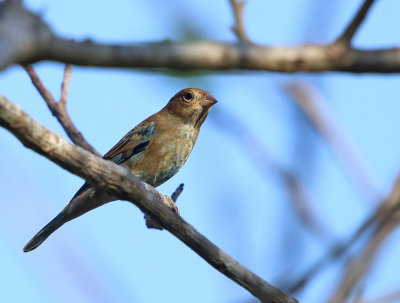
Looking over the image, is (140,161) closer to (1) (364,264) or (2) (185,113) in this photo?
(2) (185,113)

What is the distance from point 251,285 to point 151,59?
274 cm

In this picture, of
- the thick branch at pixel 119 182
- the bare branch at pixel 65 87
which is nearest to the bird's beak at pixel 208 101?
the bare branch at pixel 65 87

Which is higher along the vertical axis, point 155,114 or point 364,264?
point 155,114

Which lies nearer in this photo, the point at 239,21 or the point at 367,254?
the point at 367,254

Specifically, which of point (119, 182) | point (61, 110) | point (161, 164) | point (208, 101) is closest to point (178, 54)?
point (119, 182)

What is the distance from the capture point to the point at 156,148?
27.6 feet

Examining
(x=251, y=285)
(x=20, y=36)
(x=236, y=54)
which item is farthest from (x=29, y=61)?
(x=251, y=285)

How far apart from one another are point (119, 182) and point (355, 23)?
215 cm

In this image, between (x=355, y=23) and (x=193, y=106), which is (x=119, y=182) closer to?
(x=355, y=23)

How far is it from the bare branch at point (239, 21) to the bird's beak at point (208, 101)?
4927 millimetres

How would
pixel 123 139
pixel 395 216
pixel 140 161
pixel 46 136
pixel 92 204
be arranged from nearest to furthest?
pixel 395 216 → pixel 46 136 → pixel 92 204 → pixel 140 161 → pixel 123 139

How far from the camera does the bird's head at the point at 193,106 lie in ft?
29.1

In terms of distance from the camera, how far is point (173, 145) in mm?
8453

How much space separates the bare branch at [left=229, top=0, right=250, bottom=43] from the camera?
324 centimetres
